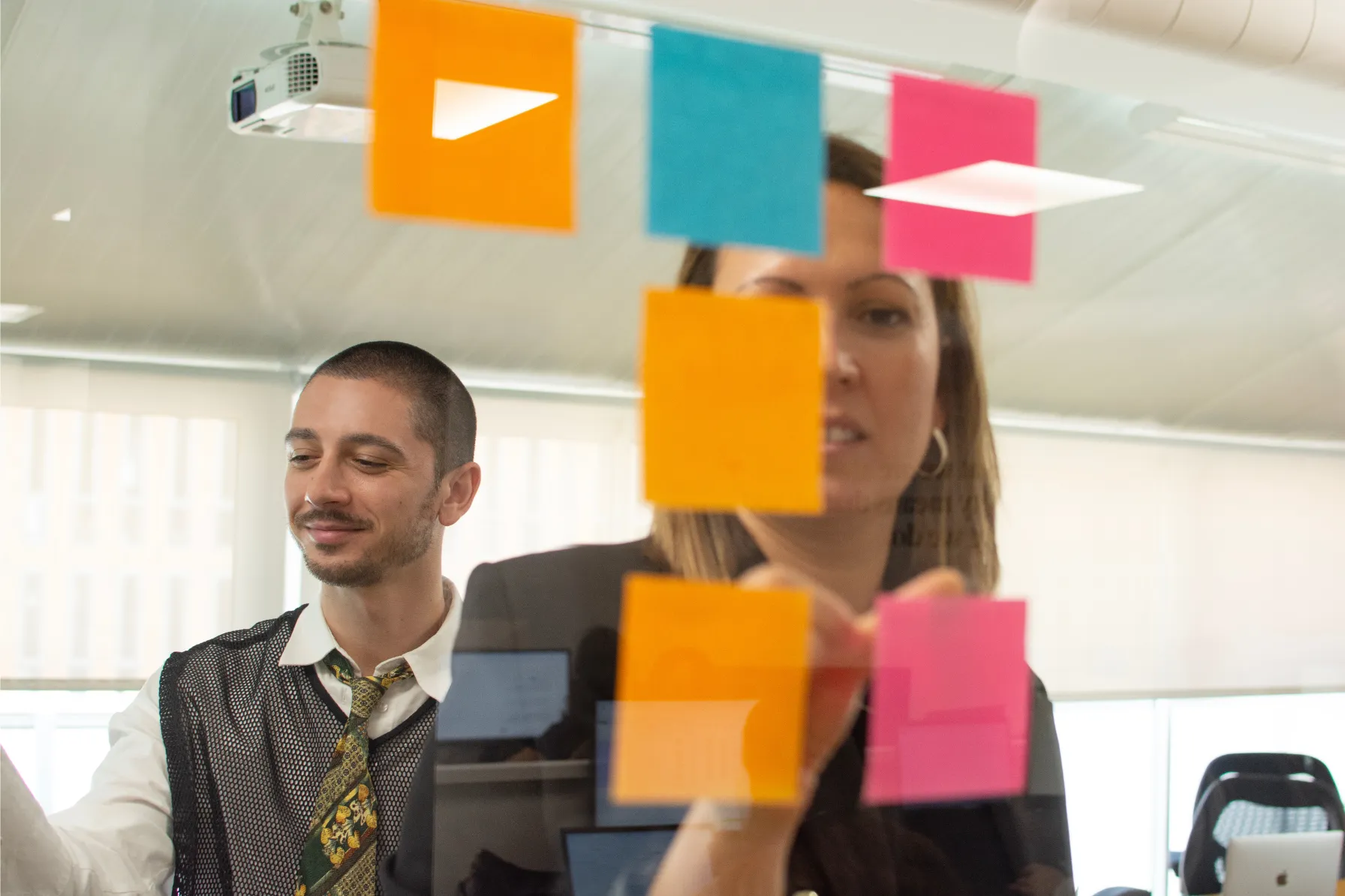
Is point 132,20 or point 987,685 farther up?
point 132,20

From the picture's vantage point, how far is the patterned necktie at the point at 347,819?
978 mm

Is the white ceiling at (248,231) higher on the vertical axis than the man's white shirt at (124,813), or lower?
higher

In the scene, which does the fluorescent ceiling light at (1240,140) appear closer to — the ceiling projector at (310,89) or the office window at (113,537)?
the ceiling projector at (310,89)

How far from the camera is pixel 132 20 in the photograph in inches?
39.8

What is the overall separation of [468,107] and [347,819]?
24.0 inches

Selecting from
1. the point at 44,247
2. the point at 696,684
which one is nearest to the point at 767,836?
the point at 696,684

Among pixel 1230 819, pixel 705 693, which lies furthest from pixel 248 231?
pixel 1230 819

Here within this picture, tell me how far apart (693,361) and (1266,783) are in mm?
931

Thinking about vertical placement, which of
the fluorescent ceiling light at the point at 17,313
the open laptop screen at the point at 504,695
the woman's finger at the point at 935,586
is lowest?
the open laptop screen at the point at 504,695

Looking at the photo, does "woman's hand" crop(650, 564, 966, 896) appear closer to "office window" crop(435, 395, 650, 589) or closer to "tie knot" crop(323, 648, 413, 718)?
"office window" crop(435, 395, 650, 589)

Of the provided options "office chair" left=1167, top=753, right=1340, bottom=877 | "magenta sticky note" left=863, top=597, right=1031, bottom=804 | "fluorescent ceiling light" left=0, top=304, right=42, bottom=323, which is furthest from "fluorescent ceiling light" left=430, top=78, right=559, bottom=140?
"office chair" left=1167, top=753, right=1340, bottom=877

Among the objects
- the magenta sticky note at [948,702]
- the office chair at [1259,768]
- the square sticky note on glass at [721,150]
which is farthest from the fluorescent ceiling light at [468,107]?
the office chair at [1259,768]

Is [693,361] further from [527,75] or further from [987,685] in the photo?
[987,685]

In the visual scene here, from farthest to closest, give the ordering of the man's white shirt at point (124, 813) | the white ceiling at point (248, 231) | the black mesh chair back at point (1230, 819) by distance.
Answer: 1. the black mesh chair back at point (1230, 819)
2. the white ceiling at point (248, 231)
3. the man's white shirt at point (124, 813)
